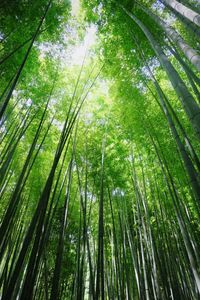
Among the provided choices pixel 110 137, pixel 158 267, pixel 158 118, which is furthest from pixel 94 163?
pixel 158 267

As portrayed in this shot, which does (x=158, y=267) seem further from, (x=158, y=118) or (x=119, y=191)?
(x=158, y=118)

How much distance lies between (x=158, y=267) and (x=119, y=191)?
205 cm

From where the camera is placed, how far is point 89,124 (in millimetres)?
5852

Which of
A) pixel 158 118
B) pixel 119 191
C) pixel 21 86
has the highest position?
pixel 21 86

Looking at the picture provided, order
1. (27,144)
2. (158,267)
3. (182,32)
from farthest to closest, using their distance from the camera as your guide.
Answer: (27,144) → (182,32) → (158,267)

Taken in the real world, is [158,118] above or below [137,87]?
below

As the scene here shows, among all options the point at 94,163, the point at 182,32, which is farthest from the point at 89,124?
the point at 182,32

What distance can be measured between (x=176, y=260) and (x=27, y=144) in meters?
4.78

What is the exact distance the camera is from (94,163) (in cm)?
527

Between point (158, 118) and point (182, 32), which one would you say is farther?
point (158, 118)

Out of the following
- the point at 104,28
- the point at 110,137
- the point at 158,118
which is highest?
the point at 104,28

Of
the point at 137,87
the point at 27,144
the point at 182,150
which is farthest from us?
the point at 27,144

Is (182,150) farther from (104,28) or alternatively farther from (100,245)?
(104,28)

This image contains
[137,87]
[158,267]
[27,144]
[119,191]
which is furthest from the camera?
A: [27,144]
